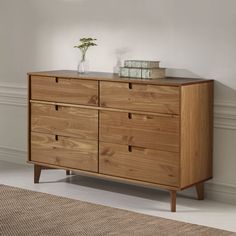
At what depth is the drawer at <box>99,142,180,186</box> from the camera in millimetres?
4586

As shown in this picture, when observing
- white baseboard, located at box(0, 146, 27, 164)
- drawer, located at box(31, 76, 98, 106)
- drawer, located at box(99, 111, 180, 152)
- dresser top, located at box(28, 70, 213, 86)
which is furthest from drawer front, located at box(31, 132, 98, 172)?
white baseboard, located at box(0, 146, 27, 164)

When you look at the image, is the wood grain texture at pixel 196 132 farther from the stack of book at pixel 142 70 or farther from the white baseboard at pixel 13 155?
the white baseboard at pixel 13 155

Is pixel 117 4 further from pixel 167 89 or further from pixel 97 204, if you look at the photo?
pixel 97 204

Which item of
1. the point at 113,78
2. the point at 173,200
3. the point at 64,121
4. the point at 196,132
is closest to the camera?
the point at 173,200

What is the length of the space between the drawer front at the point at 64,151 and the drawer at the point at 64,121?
0.04m

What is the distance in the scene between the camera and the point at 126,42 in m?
5.23

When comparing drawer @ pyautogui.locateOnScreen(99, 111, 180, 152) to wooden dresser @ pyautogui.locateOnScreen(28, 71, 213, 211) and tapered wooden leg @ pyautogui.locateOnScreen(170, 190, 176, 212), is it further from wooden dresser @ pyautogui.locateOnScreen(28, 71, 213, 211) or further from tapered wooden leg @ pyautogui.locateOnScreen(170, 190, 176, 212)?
tapered wooden leg @ pyautogui.locateOnScreen(170, 190, 176, 212)

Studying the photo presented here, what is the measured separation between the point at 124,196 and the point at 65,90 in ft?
2.81

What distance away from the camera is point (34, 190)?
507 centimetres

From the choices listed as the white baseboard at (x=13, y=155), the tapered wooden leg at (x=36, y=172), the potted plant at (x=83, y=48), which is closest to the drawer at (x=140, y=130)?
the potted plant at (x=83, y=48)

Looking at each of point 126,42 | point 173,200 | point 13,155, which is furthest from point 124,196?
point 13,155

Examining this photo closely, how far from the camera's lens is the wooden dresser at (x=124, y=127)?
4562mm

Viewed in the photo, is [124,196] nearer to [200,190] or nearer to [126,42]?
[200,190]

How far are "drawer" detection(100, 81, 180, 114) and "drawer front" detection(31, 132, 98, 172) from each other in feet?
1.18
